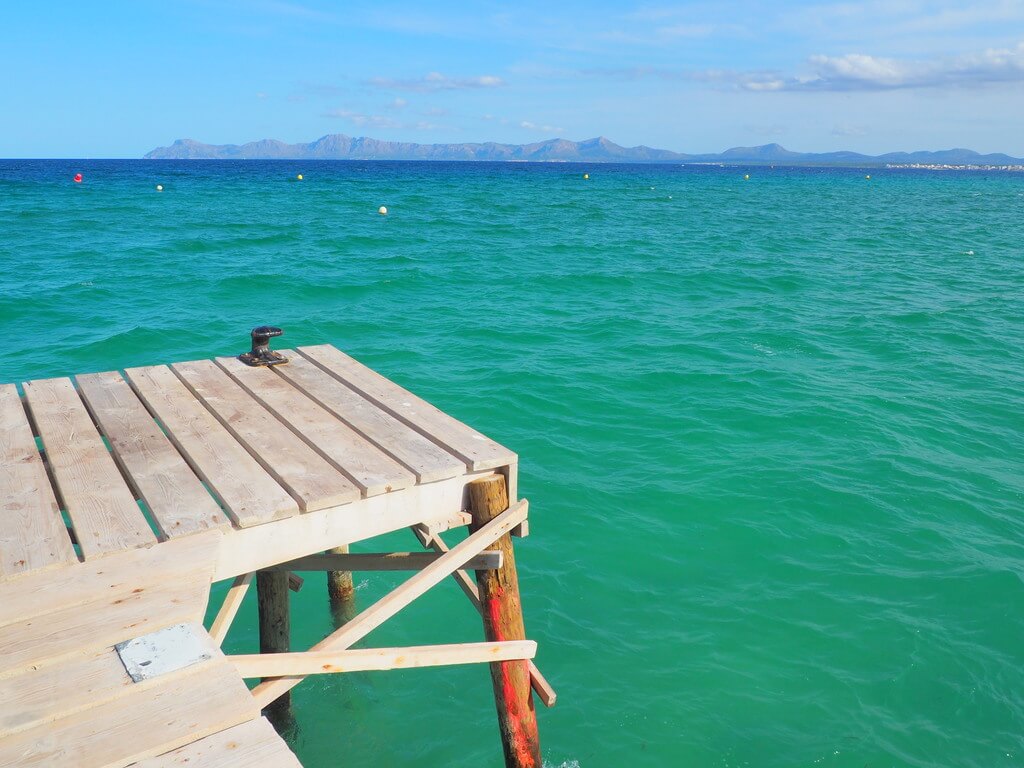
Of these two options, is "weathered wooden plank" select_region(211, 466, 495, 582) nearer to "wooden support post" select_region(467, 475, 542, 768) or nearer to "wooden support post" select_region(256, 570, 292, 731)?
"wooden support post" select_region(467, 475, 542, 768)

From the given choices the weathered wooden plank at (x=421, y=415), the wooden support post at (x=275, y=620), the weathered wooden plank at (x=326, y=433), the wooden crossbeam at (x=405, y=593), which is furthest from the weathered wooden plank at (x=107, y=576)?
the wooden support post at (x=275, y=620)

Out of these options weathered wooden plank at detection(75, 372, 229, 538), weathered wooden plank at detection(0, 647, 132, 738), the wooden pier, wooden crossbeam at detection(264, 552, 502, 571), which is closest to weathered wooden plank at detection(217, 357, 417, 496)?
the wooden pier

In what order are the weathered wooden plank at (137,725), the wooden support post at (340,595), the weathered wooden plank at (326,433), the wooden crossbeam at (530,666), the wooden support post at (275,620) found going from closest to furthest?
the weathered wooden plank at (137,725) < the weathered wooden plank at (326,433) < the wooden crossbeam at (530,666) < the wooden support post at (275,620) < the wooden support post at (340,595)

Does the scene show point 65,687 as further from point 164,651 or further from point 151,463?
point 151,463

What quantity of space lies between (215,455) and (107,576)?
1.10 metres

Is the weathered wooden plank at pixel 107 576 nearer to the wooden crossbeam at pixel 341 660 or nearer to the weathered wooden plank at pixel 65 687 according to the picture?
the weathered wooden plank at pixel 65 687

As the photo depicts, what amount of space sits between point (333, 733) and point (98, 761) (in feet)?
12.2

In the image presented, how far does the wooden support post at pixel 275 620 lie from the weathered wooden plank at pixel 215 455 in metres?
1.40

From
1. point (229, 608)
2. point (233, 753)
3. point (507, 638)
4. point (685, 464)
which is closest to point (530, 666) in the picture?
point (507, 638)

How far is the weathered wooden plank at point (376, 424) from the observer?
13.8 feet

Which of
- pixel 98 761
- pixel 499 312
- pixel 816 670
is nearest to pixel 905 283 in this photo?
pixel 499 312

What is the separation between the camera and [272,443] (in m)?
4.41

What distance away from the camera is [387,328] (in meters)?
16.4

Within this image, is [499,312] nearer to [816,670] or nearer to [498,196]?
[816,670]
